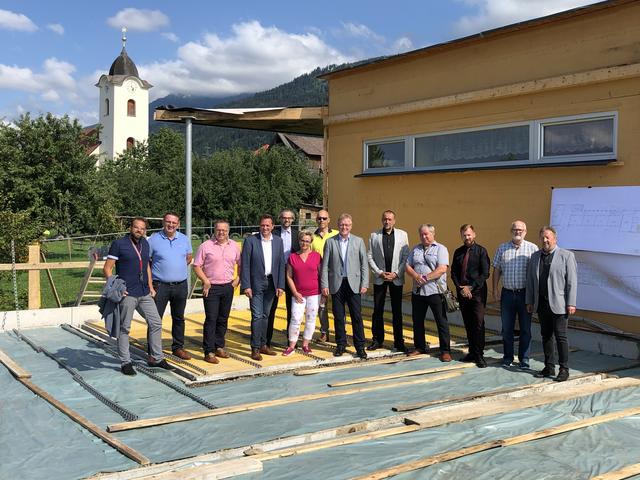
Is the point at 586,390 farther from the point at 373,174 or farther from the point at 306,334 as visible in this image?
the point at 373,174

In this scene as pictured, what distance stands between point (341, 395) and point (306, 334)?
1783 millimetres

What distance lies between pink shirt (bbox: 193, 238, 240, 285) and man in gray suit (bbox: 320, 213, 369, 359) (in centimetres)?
117

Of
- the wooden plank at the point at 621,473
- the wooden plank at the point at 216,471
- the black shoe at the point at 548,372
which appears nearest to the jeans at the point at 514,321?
the black shoe at the point at 548,372

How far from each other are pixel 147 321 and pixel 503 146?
5.72 m

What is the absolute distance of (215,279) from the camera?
25.0 feet

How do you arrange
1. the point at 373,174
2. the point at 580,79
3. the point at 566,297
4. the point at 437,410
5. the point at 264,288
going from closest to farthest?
the point at 437,410 < the point at 566,297 < the point at 264,288 < the point at 580,79 < the point at 373,174

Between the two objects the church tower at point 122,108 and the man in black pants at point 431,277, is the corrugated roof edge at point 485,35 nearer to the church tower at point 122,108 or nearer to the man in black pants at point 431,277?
the man in black pants at point 431,277

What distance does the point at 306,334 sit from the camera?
26.5 ft

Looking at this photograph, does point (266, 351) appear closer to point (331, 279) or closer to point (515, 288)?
point (331, 279)

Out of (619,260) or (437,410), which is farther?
(619,260)

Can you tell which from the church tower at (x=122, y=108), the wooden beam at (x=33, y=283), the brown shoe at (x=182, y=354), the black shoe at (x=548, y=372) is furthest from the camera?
the church tower at (x=122, y=108)

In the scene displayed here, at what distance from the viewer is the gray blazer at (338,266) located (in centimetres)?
796

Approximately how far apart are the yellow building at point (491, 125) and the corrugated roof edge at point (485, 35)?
2 cm

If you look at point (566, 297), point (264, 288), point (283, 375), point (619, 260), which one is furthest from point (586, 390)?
point (264, 288)
